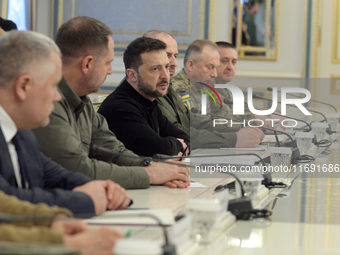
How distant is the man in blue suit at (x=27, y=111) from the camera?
1234mm

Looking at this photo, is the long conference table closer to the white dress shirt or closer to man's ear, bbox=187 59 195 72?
the white dress shirt

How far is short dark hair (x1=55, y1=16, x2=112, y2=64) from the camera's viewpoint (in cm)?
189

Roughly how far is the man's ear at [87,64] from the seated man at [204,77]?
1.10 metres

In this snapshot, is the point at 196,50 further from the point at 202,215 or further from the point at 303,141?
the point at 202,215

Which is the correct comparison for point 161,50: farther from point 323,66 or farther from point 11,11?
point 323,66

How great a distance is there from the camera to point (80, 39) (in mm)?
1903

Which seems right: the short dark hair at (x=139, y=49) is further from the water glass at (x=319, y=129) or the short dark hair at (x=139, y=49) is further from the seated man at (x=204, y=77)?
the water glass at (x=319, y=129)

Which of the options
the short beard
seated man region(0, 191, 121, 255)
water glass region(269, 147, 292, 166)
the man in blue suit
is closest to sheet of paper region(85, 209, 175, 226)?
the man in blue suit

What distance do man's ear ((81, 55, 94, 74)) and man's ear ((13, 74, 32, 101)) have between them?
0.66m

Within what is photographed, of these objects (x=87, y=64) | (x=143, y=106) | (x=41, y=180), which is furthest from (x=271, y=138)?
(x=41, y=180)

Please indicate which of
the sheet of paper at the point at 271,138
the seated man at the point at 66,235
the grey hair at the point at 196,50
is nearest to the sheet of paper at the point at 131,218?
the seated man at the point at 66,235

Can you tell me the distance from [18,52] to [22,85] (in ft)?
0.28

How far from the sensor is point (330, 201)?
1.59m

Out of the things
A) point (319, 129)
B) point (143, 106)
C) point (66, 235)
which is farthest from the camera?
point (319, 129)
